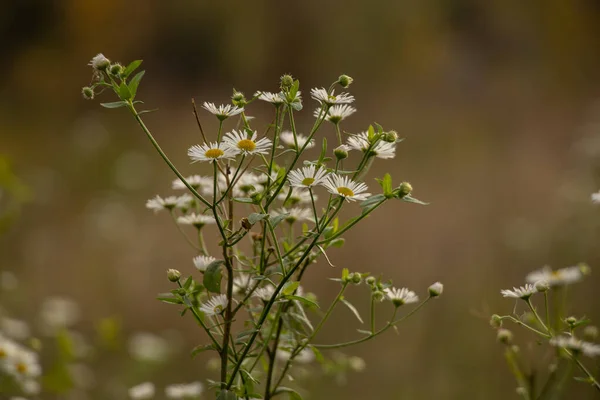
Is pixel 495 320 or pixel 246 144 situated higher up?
pixel 246 144

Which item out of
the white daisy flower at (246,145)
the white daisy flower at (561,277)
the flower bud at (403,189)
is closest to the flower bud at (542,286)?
the white daisy flower at (561,277)

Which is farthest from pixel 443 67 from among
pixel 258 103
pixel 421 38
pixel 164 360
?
pixel 164 360

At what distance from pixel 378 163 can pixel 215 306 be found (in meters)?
2.52

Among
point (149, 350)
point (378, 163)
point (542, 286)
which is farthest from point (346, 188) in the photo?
point (378, 163)

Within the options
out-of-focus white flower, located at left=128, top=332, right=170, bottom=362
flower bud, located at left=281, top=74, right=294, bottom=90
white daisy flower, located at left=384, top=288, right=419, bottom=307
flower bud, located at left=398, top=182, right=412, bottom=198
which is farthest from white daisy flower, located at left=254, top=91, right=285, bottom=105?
out-of-focus white flower, located at left=128, top=332, right=170, bottom=362

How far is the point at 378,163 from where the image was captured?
3076 millimetres

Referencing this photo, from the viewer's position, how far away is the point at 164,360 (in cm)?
138

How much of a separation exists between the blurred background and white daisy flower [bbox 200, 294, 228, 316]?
0.29m

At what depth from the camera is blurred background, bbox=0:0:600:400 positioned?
1.80m

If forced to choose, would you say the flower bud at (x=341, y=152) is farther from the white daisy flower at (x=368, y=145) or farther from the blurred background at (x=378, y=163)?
the blurred background at (x=378, y=163)

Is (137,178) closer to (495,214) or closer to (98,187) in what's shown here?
(98,187)

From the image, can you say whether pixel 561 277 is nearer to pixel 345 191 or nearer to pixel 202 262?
pixel 345 191

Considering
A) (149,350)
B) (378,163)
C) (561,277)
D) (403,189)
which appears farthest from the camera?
(378,163)

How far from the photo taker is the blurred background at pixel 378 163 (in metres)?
1.80
